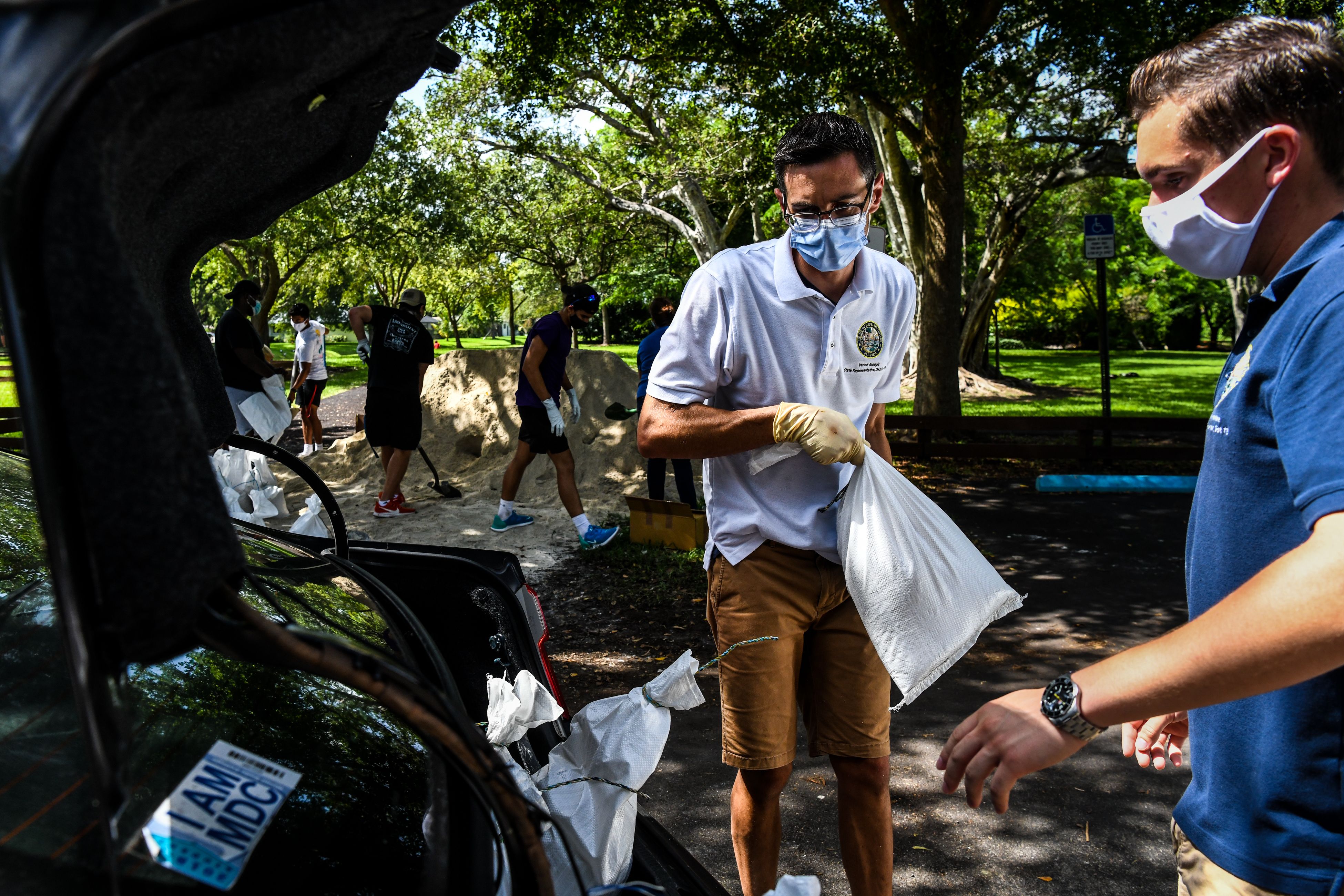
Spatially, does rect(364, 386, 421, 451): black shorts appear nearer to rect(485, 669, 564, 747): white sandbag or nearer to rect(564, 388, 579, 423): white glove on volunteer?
rect(564, 388, 579, 423): white glove on volunteer

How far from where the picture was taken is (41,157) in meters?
0.72

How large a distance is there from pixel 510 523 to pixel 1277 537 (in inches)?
281

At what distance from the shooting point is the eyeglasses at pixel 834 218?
264 centimetres

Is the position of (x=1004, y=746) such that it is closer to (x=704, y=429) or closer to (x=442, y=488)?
(x=704, y=429)

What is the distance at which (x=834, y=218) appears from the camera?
2650mm

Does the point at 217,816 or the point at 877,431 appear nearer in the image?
the point at 217,816

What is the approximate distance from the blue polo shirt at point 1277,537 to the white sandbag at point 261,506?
21.2 ft

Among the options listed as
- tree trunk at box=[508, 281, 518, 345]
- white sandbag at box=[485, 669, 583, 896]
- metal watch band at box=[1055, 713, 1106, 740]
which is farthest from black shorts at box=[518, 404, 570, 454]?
tree trunk at box=[508, 281, 518, 345]

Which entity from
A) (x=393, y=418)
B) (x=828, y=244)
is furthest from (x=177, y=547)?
(x=393, y=418)

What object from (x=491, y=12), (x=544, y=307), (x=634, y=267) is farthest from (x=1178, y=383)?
(x=544, y=307)

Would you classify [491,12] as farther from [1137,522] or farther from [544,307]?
[544,307]

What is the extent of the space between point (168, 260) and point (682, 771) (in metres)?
2.94

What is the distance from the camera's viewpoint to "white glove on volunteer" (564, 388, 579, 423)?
29.7 feet

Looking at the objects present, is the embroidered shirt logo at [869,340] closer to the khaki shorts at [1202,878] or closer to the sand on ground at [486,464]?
the khaki shorts at [1202,878]
